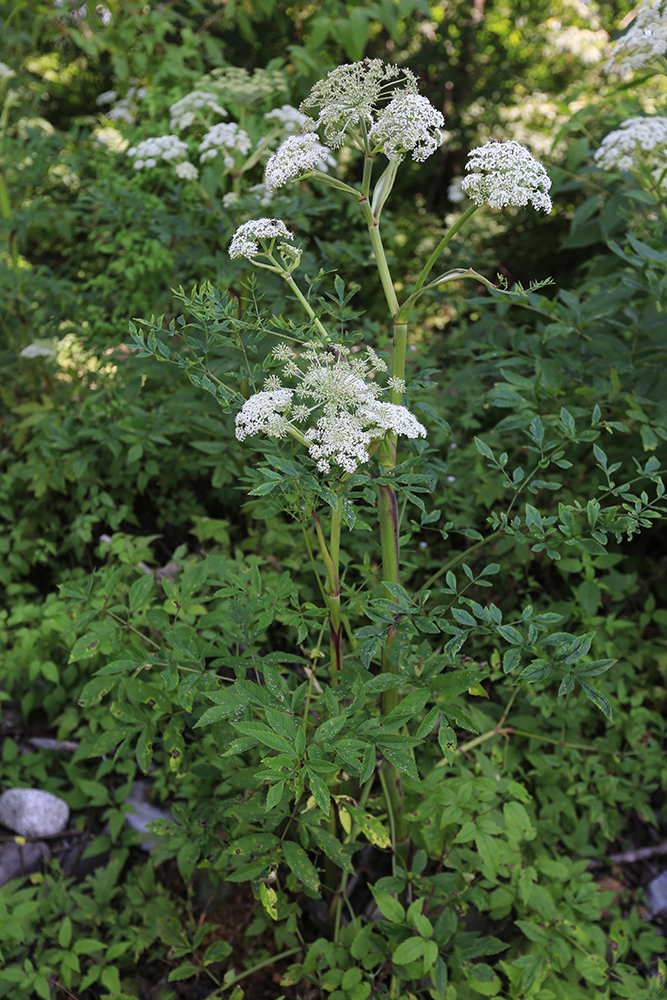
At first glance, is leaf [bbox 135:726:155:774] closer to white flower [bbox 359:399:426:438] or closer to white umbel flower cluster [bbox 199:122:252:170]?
white flower [bbox 359:399:426:438]

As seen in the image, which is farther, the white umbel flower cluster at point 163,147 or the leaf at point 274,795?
the white umbel flower cluster at point 163,147

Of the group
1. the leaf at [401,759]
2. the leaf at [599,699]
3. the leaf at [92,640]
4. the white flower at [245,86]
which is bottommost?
the leaf at [92,640]

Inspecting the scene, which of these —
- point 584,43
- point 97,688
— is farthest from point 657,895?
point 584,43

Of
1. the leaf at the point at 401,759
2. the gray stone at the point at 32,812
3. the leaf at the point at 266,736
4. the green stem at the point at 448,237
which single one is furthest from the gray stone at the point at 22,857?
the green stem at the point at 448,237

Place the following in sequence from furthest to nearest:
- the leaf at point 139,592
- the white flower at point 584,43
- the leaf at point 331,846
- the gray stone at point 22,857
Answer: the white flower at point 584,43, the gray stone at point 22,857, the leaf at point 139,592, the leaf at point 331,846

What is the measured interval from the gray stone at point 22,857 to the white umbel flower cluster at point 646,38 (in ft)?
Answer: 10.5

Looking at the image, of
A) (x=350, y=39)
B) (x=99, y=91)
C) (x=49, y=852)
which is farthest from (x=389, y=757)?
(x=99, y=91)

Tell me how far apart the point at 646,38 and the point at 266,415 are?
196 centimetres

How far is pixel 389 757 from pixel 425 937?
0.57 m

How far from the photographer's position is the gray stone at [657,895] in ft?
6.54

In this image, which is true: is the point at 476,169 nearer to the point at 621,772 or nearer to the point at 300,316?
the point at 300,316

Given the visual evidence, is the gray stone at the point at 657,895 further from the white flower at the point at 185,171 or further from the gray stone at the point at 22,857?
the white flower at the point at 185,171

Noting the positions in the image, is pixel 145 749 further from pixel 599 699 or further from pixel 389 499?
pixel 599 699

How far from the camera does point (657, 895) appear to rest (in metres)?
2.01
